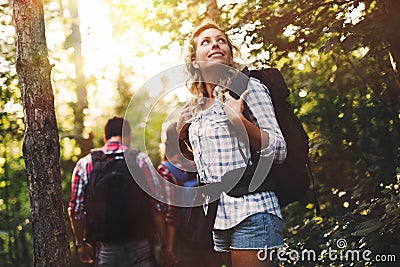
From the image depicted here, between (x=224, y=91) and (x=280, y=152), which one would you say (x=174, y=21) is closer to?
(x=224, y=91)

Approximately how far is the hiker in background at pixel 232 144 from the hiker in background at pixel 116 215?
1.94 m

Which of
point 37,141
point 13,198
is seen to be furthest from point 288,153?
point 13,198

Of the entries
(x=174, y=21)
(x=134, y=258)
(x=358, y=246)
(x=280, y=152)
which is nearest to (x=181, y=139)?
(x=280, y=152)

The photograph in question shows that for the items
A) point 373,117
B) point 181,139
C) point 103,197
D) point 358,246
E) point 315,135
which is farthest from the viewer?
point 315,135

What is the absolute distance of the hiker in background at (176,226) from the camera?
6164 mm

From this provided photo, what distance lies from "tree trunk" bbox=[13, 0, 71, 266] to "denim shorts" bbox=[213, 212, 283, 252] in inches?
53.2

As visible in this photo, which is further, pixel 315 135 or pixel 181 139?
pixel 315 135

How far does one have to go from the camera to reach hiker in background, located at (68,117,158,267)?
18.5 ft

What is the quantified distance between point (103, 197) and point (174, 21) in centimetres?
188

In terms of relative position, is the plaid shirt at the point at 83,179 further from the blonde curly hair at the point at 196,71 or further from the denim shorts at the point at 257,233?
the denim shorts at the point at 257,233

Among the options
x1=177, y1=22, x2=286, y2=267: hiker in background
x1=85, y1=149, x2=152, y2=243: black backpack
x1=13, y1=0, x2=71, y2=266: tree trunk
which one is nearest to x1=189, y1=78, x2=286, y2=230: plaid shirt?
x1=177, y1=22, x2=286, y2=267: hiker in background

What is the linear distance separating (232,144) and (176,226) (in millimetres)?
2755

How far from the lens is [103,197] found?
5602 mm

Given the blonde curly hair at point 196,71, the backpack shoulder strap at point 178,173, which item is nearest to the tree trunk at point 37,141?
the blonde curly hair at point 196,71
